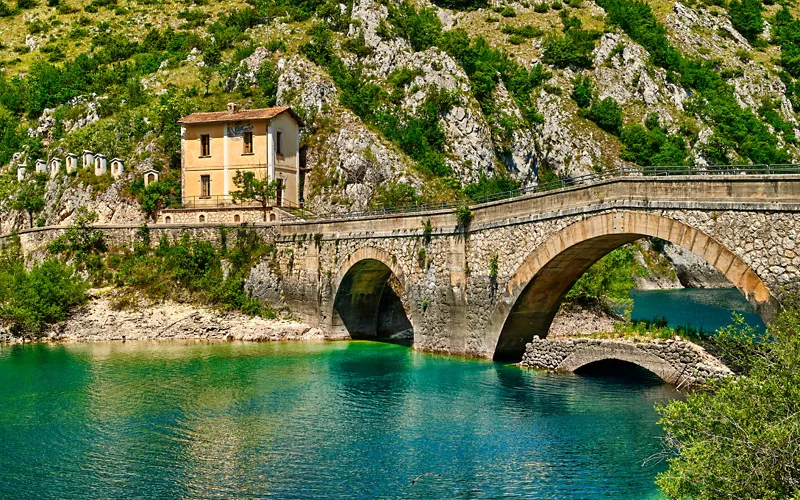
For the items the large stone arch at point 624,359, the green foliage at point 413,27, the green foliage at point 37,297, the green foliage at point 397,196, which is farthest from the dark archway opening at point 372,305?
the green foliage at point 413,27

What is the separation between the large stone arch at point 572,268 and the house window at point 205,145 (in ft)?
114

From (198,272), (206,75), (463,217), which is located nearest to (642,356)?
(463,217)

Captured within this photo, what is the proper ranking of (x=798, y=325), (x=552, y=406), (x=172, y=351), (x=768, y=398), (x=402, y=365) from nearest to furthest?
(x=768, y=398) < (x=798, y=325) < (x=552, y=406) < (x=402, y=365) < (x=172, y=351)

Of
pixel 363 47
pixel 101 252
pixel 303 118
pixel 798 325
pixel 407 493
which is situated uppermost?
pixel 363 47

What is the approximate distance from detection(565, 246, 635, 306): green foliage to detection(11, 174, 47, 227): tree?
162 feet

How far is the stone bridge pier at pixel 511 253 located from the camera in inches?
1039

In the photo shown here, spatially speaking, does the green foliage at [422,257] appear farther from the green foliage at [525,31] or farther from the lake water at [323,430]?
the green foliage at [525,31]

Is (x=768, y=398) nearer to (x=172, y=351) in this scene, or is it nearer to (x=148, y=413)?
(x=148, y=413)

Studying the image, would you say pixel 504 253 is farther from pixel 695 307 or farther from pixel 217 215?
pixel 695 307

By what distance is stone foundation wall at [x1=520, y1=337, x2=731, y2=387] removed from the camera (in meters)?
28.3

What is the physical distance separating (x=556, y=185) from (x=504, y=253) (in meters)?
10.2

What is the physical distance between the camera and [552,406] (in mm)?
29766

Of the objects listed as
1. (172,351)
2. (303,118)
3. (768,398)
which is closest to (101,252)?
(172,351)

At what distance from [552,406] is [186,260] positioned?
3117cm
